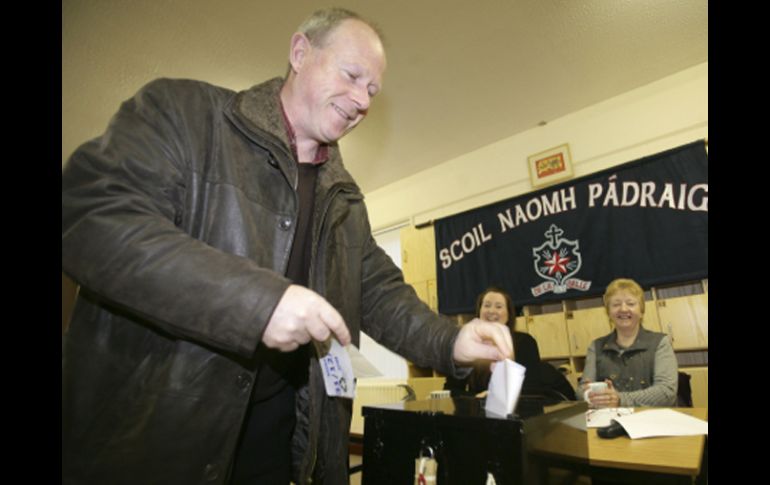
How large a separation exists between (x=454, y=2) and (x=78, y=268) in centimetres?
313

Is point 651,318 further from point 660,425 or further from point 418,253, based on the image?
point 418,253

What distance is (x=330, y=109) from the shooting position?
104 cm

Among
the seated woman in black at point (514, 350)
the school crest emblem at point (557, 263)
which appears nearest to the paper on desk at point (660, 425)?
the seated woman in black at point (514, 350)

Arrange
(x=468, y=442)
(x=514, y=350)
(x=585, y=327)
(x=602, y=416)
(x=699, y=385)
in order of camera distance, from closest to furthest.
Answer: (x=468, y=442) → (x=602, y=416) → (x=514, y=350) → (x=699, y=385) → (x=585, y=327)

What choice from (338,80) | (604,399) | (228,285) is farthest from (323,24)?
(604,399)

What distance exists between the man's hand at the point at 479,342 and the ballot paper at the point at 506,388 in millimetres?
100

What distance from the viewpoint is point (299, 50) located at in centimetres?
114

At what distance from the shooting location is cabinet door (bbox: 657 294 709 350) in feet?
10.8

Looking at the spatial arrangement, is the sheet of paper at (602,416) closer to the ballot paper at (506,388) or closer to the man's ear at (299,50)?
the ballot paper at (506,388)

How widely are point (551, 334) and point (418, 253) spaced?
203 cm

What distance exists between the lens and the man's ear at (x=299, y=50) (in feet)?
3.70
